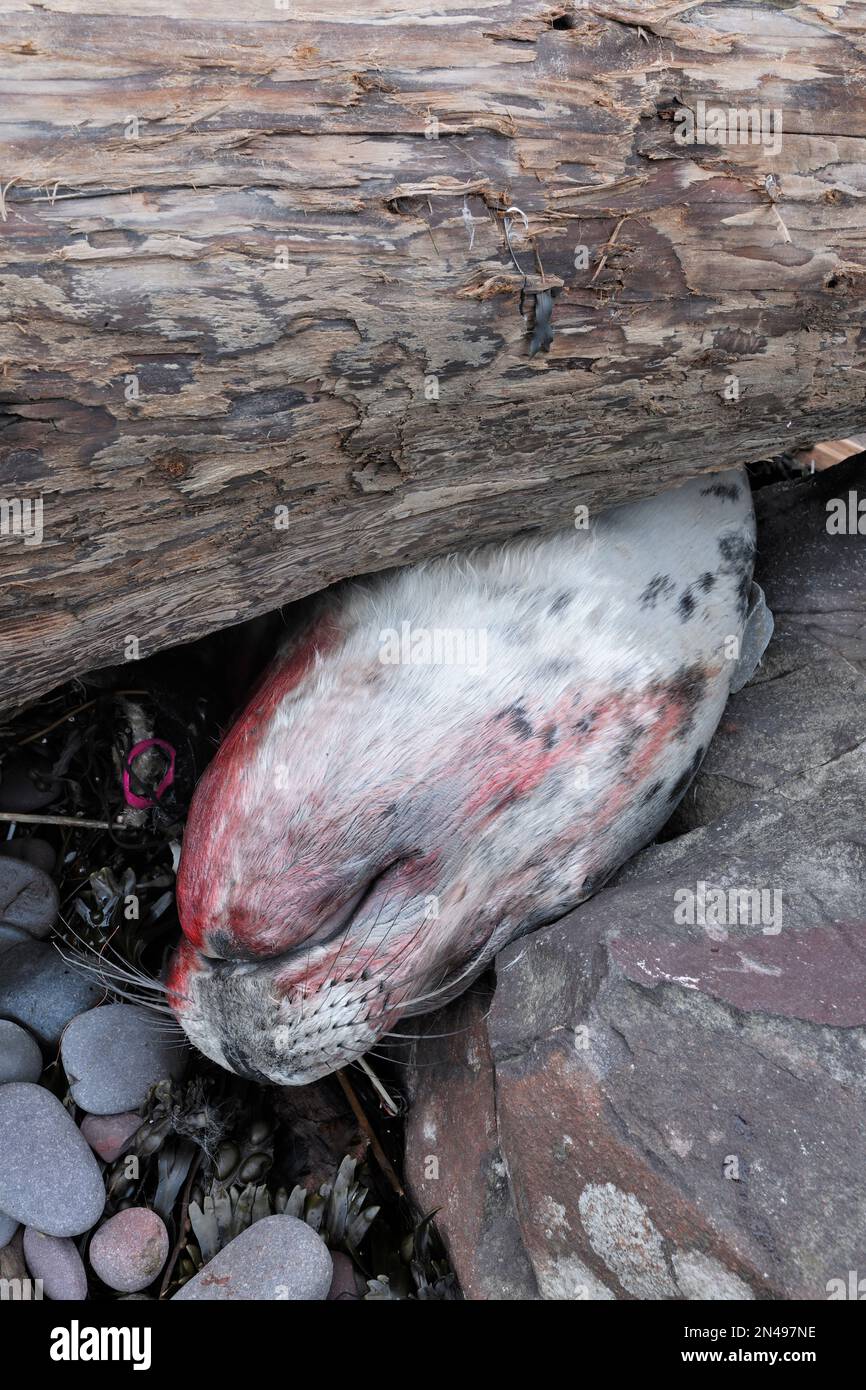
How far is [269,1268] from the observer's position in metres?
2.49

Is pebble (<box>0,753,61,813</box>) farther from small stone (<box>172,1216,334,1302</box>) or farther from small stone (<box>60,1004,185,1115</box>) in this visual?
small stone (<box>172,1216,334,1302</box>)

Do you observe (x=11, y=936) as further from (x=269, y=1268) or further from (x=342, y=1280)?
(x=342, y=1280)

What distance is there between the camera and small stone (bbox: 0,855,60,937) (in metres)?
3.01

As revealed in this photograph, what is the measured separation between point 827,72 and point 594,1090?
6.49ft

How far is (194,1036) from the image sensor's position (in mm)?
2564

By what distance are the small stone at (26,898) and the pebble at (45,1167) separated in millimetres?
455

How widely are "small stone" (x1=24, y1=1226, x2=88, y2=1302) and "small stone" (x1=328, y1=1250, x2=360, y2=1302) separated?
56cm

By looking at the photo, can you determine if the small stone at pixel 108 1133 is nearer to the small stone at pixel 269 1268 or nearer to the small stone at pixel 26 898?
the small stone at pixel 269 1268

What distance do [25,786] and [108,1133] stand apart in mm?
967
